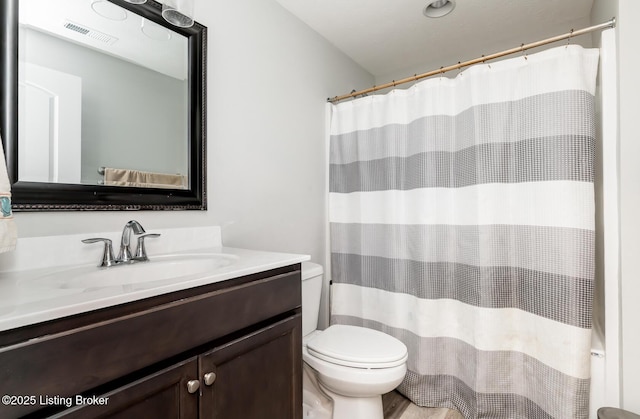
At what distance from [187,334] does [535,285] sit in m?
1.47

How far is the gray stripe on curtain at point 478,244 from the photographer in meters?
1.32

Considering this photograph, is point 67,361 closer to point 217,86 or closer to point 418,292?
point 217,86

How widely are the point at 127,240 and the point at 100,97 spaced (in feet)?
1.69

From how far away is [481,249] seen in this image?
1567mm

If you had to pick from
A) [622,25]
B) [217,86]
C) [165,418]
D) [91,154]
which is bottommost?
[165,418]

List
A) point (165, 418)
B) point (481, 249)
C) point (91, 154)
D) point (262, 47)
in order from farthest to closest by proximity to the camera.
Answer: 1. point (262, 47)
2. point (481, 249)
3. point (91, 154)
4. point (165, 418)

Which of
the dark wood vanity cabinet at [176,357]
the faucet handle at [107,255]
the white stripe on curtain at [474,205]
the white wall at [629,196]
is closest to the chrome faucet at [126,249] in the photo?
the faucet handle at [107,255]

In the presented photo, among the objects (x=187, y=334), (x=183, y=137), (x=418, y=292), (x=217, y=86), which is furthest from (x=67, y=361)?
(x=418, y=292)

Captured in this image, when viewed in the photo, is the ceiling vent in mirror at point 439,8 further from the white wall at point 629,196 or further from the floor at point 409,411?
the floor at point 409,411

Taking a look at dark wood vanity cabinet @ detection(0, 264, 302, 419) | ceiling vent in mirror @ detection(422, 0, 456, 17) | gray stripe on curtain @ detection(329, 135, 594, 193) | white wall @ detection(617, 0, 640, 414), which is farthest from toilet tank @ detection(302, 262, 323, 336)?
ceiling vent in mirror @ detection(422, 0, 456, 17)

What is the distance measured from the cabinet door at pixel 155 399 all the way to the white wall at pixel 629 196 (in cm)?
158

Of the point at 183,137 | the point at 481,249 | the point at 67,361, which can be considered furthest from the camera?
the point at 481,249

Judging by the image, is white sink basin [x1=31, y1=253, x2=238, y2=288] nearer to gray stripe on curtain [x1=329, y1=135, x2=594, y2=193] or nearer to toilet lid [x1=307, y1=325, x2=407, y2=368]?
toilet lid [x1=307, y1=325, x2=407, y2=368]

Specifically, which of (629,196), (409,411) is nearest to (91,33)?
(629,196)
